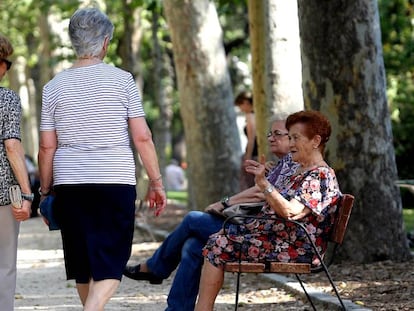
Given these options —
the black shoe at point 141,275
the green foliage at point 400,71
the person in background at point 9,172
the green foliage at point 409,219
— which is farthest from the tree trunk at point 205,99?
the person in background at point 9,172

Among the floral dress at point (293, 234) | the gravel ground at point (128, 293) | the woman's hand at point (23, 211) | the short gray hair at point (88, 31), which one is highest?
the short gray hair at point (88, 31)

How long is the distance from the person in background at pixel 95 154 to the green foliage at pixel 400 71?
17.2m

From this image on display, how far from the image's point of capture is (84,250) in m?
7.57

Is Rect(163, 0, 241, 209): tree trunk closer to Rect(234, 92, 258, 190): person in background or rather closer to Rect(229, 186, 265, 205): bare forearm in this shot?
Rect(234, 92, 258, 190): person in background

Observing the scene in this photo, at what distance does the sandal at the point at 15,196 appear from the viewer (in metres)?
7.57

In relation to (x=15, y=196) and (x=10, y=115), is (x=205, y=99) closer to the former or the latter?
(x=10, y=115)

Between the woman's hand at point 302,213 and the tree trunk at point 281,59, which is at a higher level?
the tree trunk at point 281,59

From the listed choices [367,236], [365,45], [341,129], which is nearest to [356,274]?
[367,236]

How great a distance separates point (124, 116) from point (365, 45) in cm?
492

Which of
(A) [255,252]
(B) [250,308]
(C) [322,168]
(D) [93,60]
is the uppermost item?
(D) [93,60]

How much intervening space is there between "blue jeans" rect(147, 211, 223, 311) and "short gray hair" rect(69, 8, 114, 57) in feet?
5.94

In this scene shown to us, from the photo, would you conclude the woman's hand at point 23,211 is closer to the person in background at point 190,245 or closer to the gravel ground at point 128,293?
the person in background at point 190,245

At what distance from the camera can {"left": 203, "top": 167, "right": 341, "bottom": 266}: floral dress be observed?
8.03m

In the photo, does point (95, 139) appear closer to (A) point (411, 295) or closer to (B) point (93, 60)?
A: (B) point (93, 60)
